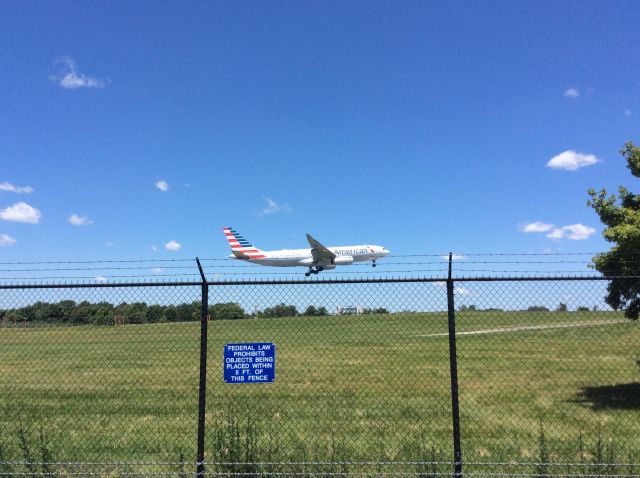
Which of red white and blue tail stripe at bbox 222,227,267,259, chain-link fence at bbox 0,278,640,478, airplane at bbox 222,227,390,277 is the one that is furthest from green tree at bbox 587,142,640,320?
red white and blue tail stripe at bbox 222,227,267,259

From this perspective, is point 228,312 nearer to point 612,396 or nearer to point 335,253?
point 612,396

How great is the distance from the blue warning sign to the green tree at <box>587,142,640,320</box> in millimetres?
7149

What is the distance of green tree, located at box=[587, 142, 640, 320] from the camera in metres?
9.86

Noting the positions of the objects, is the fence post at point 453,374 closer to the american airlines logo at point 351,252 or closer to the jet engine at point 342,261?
the jet engine at point 342,261

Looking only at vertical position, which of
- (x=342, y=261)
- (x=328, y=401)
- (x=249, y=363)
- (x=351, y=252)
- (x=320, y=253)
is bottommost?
(x=328, y=401)

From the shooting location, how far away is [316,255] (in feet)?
150

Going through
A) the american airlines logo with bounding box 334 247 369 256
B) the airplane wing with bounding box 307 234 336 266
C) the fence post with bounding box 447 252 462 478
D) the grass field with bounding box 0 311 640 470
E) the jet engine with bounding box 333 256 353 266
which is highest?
the american airlines logo with bounding box 334 247 369 256

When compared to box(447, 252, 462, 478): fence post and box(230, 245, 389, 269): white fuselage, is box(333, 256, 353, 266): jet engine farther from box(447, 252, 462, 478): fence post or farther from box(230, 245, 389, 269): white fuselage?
box(447, 252, 462, 478): fence post

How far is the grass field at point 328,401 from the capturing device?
7.54 m

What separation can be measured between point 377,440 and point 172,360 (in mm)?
14730

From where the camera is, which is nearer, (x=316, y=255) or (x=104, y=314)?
(x=104, y=314)

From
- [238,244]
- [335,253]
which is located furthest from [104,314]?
[238,244]

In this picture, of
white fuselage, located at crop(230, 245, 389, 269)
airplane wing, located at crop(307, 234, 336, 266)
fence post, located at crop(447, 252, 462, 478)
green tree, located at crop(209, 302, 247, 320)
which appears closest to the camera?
fence post, located at crop(447, 252, 462, 478)

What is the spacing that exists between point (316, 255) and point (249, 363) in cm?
3962
